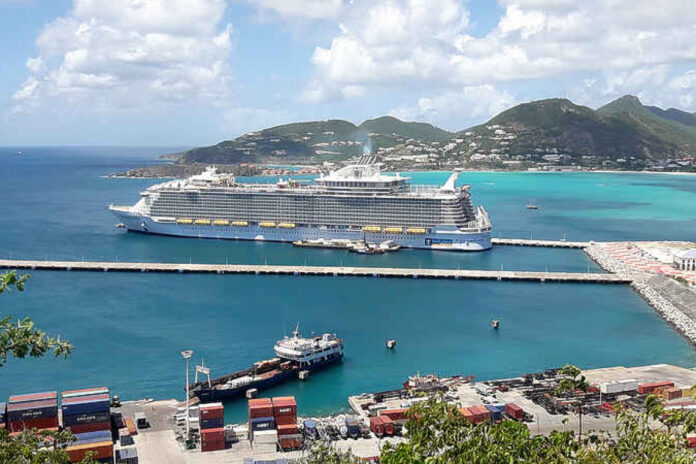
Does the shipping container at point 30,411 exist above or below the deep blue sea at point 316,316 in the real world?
above

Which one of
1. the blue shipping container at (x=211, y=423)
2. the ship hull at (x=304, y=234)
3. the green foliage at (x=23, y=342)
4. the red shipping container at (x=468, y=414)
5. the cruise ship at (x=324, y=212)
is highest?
the green foliage at (x=23, y=342)

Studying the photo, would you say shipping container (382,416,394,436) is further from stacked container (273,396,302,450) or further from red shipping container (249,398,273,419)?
red shipping container (249,398,273,419)

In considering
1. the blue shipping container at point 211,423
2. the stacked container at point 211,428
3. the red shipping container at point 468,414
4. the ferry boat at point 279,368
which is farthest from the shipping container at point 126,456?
the red shipping container at point 468,414

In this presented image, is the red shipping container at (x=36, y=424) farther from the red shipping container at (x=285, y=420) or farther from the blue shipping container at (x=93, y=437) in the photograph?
the red shipping container at (x=285, y=420)

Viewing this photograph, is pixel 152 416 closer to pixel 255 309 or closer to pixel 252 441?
pixel 252 441

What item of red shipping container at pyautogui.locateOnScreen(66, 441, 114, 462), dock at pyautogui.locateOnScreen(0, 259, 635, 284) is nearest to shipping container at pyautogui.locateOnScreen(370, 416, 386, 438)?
red shipping container at pyautogui.locateOnScreen(66, 441, 114, 462)
